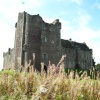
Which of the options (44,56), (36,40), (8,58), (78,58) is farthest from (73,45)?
(8,58)

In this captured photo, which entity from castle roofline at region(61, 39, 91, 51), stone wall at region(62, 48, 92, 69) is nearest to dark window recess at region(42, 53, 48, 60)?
stone wall at region(62, 48, 92, 69)

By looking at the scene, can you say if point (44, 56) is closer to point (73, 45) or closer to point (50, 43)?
point (50, 43)

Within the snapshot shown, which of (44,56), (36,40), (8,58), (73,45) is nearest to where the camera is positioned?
(36,40)

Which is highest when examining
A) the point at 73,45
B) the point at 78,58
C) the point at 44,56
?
the point at 73,45

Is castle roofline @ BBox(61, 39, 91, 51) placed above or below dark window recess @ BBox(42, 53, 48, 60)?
above

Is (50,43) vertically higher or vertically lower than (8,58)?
higher

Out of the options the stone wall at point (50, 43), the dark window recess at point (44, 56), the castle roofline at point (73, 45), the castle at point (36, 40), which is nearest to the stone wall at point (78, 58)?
the castle roofline at point (73, 45)

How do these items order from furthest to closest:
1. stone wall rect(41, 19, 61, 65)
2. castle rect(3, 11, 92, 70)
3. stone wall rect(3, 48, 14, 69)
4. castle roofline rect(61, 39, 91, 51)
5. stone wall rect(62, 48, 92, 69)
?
stone wall rect(3, 48, 14, 69) < castle roofline rect(61, 39, 91, 51) < stone wall rect(62, 48, 92, 69) < stone wall rect(41, 19, 61, 65) < castle rect(3, 11, 92, 70)

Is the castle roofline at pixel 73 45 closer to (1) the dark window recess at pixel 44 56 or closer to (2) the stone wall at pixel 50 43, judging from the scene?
(2) the stone wall at pixel 50 43

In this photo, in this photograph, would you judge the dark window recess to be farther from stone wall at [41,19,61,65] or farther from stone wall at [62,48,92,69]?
stone wall at [62,48,92,69]

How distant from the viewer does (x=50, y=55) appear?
47812 millimetres

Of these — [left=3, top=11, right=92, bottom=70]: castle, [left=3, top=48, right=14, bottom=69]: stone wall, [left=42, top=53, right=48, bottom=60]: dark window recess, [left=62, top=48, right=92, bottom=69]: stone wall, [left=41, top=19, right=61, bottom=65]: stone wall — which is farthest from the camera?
[left=3, top=48, right=14, bottom=69]: stone wall

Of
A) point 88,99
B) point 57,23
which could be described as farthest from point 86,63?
point 88,99

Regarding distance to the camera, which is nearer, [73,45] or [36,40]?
[36,40]
